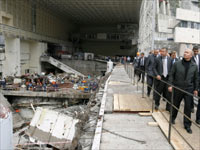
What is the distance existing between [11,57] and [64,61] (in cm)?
1141

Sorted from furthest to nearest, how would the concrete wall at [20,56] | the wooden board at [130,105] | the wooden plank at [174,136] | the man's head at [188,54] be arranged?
1. the concrete wall at [20,56]
2. the wooden board at [130,105]
3. the man's head at [188,54]
4. the wooden plank at [174,136]

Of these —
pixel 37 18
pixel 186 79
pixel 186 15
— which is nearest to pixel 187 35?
pixel 186 15

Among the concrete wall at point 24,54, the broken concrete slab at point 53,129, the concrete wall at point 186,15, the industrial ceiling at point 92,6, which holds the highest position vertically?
the industrial ceiling at point 92,6

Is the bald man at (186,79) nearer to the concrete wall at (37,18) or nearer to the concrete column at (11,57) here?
the concrete wall at (37,18)

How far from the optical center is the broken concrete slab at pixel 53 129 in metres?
5.88

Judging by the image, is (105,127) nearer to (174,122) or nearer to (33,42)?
(174,122)

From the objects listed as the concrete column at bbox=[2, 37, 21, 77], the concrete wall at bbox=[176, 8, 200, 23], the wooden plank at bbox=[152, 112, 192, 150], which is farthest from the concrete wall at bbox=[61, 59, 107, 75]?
the wooden plank at bbox=[152, 112, 192, 150]

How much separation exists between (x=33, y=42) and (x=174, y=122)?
104ft

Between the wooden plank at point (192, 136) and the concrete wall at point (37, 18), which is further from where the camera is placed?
the concrete wall at point (37, 18)

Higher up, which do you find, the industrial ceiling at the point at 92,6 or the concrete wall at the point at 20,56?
the industrial ceiling at the point at 92,6

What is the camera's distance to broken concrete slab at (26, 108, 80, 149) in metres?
5.88

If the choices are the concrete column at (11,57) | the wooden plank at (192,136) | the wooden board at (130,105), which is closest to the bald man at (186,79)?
the wooden plank at (192,136)

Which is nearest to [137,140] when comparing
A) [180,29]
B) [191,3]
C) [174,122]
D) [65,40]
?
[174,122]

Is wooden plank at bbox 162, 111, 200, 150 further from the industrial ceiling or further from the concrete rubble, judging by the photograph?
the industrial ceiling
